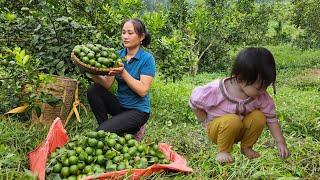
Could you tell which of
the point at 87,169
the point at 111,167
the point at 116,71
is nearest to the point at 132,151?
the point at 111,167

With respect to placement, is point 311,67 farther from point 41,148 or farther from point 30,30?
point 41,148

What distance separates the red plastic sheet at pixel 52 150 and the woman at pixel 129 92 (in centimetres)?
35

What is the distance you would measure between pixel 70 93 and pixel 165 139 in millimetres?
1079

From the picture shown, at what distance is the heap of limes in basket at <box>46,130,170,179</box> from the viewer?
3193 millimetres

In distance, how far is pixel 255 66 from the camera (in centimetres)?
274

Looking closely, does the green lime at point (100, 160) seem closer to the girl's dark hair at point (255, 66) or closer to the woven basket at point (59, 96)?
the girl's dark hair at point (255, 66)

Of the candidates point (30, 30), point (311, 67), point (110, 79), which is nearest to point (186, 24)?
point (311, 67)

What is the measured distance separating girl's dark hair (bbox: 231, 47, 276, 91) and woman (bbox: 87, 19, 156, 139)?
3.97 feet

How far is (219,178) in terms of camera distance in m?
3.31

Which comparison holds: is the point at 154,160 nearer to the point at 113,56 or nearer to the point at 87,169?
the point at 87,169

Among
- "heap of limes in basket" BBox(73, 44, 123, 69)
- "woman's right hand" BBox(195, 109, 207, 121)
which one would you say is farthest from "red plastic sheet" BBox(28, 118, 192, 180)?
"heap of limes in basket" BBox(73, 44, 123, 69)

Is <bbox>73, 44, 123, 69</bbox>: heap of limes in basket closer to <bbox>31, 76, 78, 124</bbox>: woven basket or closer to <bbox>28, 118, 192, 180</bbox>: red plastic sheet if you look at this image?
<bbox>28, 118, 192, 180</bbox>: red plastic sheet

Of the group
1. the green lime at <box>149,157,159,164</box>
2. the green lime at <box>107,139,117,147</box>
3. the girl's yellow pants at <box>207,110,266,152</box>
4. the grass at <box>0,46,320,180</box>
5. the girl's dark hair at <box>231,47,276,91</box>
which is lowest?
the grass at <box>0,46,320,180</box>

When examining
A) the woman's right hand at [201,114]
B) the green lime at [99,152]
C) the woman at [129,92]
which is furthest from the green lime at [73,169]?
the woman's right hand at [201,114]
